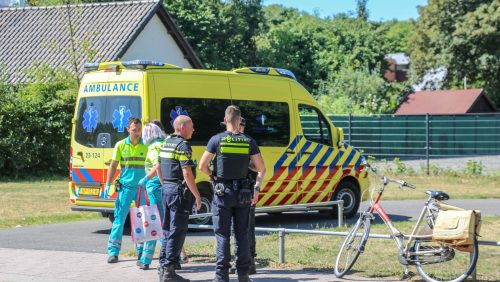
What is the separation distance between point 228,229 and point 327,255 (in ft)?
8.87

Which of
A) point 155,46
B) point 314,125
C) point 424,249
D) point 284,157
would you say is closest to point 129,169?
point 424,249

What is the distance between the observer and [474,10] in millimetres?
46906

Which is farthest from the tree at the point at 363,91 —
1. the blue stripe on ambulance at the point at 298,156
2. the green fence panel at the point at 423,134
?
the blue stripe on ambulance at the point at 298,156

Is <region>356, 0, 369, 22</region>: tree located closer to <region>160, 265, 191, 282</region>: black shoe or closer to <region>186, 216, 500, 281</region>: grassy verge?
<region>186, 216, 500, 281</region>: grassy verge

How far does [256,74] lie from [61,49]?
21490mm

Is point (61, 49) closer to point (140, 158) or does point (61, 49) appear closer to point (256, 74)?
point (256, 74)

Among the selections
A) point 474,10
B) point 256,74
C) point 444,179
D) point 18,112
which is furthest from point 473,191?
point 474,10

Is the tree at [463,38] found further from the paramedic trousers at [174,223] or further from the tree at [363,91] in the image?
the paramedic trousers at [174,223]

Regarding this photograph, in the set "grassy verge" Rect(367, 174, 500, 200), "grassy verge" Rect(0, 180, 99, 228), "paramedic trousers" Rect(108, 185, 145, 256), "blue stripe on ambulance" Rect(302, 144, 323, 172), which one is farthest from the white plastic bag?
"grassy verge" Rect(367, 174, 500, 200)

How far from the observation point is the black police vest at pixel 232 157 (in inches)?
357

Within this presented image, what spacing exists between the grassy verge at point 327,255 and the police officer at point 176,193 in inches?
62.5

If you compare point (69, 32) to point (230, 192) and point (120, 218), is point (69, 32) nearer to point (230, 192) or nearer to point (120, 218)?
point (120, 218)

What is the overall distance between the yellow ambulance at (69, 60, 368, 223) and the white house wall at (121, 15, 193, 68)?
1931 centimetres

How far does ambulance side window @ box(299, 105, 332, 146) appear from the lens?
16438mm
